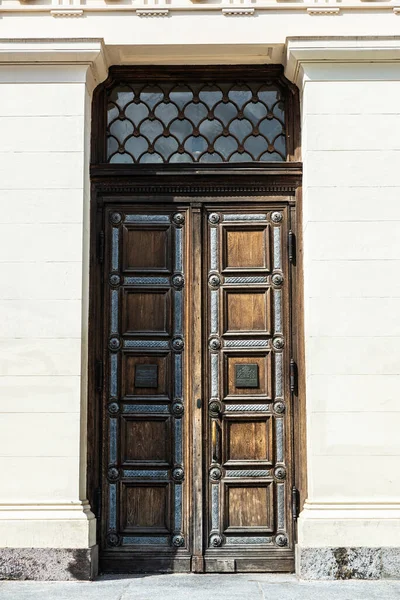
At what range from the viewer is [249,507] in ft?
29.9

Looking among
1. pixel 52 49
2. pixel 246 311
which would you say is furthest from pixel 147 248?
pixel 52 49

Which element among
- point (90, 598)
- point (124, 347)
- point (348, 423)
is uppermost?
point (124, 347)

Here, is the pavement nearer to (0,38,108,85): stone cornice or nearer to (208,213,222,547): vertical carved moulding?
(208,213,222,547): vertical carved moulding

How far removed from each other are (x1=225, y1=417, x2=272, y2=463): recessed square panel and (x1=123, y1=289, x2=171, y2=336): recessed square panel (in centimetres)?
113

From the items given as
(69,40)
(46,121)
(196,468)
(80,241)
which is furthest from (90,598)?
(69,40)

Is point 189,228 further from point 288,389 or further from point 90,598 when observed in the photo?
Result: point 90,598

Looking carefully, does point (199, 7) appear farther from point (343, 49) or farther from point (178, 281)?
point (178, 281)

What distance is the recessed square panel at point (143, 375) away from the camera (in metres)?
9.25

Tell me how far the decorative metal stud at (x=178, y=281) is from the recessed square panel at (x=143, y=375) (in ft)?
2.27

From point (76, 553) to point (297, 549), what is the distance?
2.01 m

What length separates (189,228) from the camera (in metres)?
9.44

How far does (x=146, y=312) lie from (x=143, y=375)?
2.04ft

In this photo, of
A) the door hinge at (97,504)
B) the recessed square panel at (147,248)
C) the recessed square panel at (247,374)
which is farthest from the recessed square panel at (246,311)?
the door hinge at (97,504)

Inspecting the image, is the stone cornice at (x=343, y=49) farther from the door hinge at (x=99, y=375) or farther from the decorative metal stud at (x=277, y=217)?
the door hinge at (x=99, y=375)
